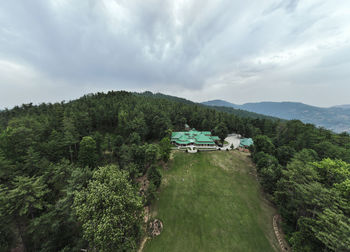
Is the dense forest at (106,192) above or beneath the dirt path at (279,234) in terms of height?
above

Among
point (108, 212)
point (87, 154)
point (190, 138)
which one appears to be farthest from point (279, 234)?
point (87, 154)

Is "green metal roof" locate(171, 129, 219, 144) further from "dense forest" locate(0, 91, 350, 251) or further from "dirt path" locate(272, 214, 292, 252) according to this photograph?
"dirt path" locate(272, 214, 292, 252)

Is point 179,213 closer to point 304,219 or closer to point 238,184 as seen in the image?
point 238,184

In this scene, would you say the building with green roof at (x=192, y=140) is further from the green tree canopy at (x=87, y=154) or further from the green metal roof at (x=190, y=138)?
the green tree canopy at (x=87, y=154)

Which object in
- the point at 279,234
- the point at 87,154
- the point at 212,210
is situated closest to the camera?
the point at 279,234

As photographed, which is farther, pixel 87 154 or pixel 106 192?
pixel 87 154

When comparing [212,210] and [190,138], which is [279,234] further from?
[190,138]

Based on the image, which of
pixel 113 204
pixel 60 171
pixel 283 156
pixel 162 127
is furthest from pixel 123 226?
pixel 283 156

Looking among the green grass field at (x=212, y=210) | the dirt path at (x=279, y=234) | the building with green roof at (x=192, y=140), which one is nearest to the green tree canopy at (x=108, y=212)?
the green grass field at (x=212, y=210)
